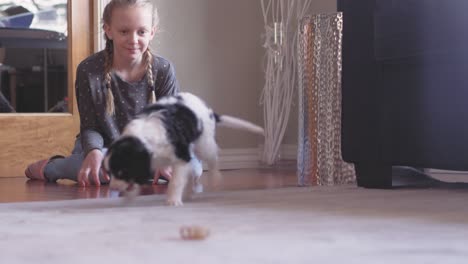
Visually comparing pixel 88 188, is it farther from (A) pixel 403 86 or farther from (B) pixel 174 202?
(A) pixel 403 86

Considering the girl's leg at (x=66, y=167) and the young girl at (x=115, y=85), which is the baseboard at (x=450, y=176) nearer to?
the young girl at (x=115, y=85)

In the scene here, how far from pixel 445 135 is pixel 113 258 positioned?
1.09m

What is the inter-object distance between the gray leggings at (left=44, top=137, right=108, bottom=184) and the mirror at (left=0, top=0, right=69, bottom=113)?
430mm

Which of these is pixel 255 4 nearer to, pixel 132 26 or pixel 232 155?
pixel 232 155

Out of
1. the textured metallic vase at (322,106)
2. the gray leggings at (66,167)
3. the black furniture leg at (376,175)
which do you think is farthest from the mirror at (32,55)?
the black furniture leg at (376,175)

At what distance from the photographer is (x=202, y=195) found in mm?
1812

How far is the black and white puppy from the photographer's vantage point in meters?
1.48

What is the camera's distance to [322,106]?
2.24 metres

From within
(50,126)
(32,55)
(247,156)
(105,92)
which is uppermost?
(32,55)

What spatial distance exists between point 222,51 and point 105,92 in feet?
3.25

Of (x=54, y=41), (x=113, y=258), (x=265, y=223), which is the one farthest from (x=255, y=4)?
(x=113, y=258)

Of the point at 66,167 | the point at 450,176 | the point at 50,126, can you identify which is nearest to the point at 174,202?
the point at 66,167

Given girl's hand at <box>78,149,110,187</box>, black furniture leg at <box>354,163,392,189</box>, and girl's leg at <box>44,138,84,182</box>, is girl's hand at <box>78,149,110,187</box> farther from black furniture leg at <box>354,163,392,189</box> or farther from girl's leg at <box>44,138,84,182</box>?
black furniture leg at <box>354,163,392,189</box>

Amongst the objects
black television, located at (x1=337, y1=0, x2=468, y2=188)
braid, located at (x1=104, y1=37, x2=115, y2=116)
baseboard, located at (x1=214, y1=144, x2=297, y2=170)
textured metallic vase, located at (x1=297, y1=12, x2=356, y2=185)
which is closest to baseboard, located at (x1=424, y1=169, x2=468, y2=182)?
textured metallic vase, located at (x1=297, y1=12, x2=356, y2=185)
